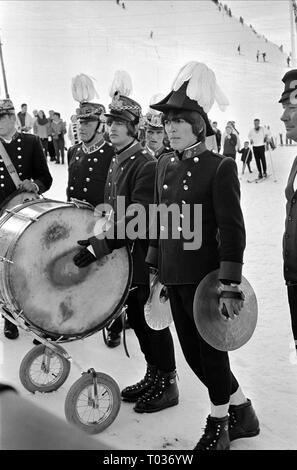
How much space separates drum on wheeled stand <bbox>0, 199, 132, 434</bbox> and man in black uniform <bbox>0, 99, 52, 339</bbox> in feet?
4.99

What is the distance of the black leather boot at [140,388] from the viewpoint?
378 cm

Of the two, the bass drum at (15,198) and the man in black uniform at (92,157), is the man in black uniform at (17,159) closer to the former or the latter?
the bass drum at (15,198)

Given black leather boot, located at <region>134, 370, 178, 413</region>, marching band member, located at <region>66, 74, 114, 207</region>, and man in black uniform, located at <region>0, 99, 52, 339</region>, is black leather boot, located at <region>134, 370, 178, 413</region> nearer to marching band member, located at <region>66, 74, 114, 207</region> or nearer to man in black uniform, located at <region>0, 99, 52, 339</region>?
A: marching band member, located at <region>66, 74, 114, 207</region>

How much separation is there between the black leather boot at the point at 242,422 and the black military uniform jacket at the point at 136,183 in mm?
946

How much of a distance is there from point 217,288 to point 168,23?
66416 millimetres

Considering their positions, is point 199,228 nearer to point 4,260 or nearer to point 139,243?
point 139,243

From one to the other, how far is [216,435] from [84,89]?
9.47 ft

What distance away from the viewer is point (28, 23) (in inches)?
2122

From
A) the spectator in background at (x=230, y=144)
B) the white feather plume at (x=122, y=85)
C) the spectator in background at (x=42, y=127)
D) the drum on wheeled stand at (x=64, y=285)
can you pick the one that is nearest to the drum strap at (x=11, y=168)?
the white feather plume at (x=122, y=85)

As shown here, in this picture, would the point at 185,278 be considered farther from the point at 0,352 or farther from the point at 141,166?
the point at 0,352

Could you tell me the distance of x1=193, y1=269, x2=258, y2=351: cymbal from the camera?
2.89m

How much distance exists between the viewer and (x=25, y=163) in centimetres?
514

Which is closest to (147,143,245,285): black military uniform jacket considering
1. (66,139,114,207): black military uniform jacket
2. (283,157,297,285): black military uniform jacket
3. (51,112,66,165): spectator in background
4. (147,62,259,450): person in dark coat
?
(147,62,259,450): person in dark coat

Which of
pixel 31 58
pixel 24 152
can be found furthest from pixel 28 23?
pixel 24 152
